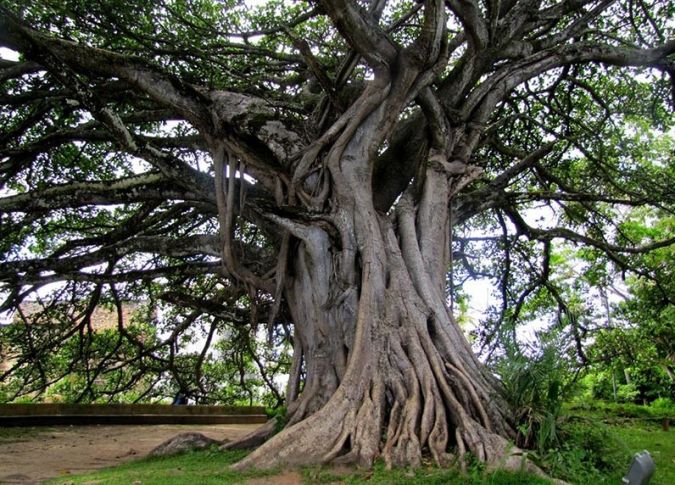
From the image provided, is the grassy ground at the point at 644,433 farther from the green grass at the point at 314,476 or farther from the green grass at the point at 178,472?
the green grass at the point at 178,472

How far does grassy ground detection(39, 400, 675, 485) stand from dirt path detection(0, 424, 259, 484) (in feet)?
2.09

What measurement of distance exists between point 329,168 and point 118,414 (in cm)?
588

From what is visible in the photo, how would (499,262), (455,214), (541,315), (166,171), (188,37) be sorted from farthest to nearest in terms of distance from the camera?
(541,315)
(499,262)
(188,37)
(455,214)
(166,171)

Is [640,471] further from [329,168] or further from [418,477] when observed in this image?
[329,168]

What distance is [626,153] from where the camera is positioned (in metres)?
8.25

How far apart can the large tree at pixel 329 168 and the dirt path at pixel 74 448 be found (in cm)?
164

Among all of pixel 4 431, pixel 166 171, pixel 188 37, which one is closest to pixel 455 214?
pixel 166 171

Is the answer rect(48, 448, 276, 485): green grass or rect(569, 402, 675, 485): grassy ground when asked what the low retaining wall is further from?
rect(569, 402, 675, 485): grassy ground

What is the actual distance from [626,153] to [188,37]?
6.64 metres

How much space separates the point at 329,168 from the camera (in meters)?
5.16

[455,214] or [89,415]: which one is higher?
[455,214]

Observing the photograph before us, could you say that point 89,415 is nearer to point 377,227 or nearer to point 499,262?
point 377,227

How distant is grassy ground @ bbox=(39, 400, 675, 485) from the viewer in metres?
3.19

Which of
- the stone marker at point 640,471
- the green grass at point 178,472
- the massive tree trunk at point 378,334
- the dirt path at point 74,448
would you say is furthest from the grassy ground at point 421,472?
the stone marker at point 640,471
